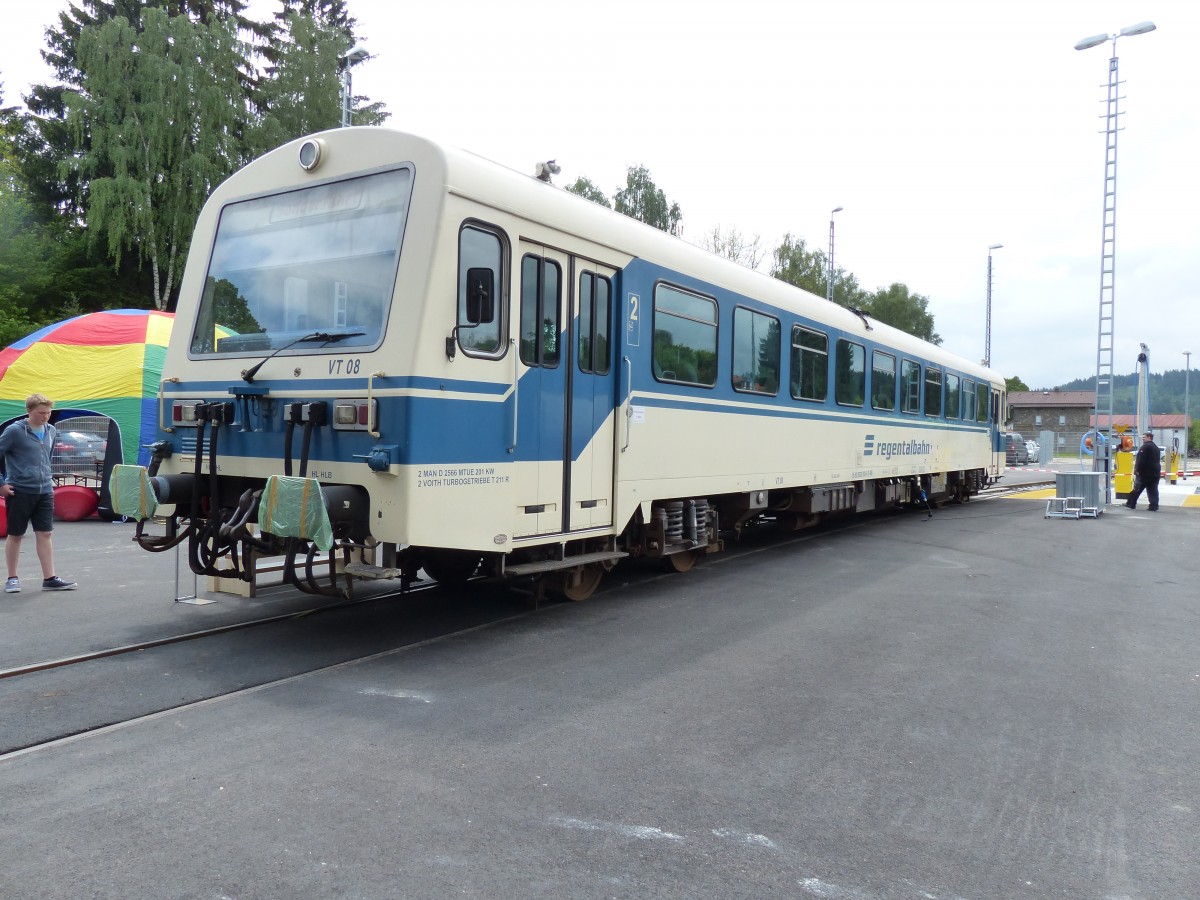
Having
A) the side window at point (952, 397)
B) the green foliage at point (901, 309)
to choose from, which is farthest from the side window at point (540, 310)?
the green foliage at point (901, 309)

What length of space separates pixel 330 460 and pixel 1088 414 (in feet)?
317

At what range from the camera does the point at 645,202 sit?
1921 inches

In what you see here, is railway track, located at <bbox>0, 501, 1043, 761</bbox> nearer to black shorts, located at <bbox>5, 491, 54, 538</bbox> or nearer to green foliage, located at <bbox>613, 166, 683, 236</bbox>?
black shorts, located at <bbox>5, 491, 54, 538</bbox>

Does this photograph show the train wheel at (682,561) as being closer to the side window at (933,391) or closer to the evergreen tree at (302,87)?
the side window at (933,391)

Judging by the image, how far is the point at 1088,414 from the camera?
8731cm

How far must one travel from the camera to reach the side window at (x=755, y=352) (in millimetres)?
9609

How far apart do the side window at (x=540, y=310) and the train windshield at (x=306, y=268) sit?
1121mm

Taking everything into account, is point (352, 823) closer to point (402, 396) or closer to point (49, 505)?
point (402, 396)

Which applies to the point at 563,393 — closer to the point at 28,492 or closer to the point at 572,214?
the point at 572,214

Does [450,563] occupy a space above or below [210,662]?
above

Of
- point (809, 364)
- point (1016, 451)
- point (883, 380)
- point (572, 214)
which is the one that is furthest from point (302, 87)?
point (1016, 451)

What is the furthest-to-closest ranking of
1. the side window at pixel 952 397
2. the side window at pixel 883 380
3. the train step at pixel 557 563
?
the side window at pixel 952 397 → the side window at pixel 883 380 → the train step at pixel 557 563

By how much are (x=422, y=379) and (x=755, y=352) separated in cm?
544

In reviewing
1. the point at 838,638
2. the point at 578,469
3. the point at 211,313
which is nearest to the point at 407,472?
the point at 578,469
